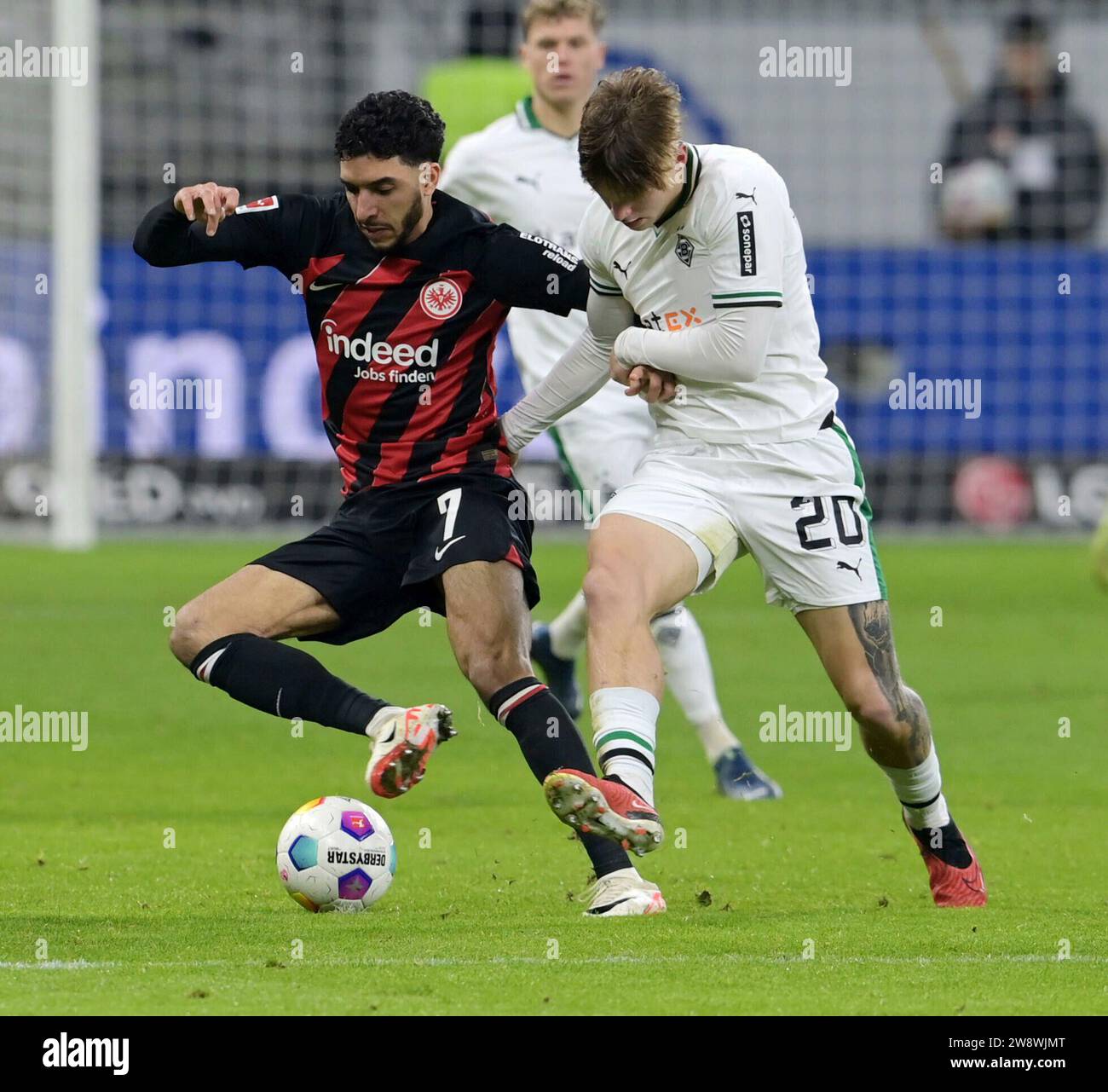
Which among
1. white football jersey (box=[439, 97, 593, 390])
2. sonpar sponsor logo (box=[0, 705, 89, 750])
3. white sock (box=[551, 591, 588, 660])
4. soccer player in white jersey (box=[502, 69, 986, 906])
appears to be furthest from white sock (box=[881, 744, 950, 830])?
sonpar sponsor logo (box=[0, 705, 89, 750])

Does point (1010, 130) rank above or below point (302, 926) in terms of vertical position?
above

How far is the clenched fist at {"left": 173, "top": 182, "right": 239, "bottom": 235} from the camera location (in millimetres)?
5773

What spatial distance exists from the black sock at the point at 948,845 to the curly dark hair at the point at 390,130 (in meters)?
2.19

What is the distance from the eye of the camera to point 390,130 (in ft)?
19.0

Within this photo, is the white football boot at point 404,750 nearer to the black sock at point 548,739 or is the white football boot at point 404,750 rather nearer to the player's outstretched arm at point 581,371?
the black sock at point 548,739

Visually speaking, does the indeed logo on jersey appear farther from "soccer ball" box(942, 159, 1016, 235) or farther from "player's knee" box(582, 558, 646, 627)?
"soccer ball" box(942, 159, 1016, 235)

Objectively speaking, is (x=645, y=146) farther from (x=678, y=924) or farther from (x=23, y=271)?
(x=23, y=271)

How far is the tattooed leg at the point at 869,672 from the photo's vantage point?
18.3ft

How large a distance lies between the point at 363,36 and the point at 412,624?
7.76 m

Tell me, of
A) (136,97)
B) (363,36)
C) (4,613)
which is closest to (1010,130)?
(363,36)

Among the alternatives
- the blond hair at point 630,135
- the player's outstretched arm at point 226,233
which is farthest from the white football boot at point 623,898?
the player's outstretched arm at point 226,233

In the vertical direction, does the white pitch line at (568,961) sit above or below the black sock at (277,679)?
below

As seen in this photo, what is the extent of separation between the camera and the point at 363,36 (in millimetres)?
19312
